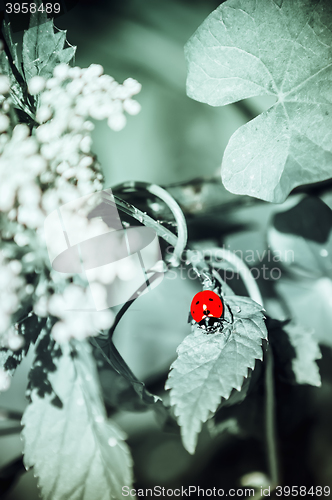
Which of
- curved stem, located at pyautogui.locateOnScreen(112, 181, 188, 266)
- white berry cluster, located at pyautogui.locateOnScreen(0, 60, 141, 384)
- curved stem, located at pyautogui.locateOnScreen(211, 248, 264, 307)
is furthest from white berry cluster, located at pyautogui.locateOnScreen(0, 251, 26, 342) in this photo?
curved stem, located at pyautogui.locateOnScreen(211, 248, 264, 307)

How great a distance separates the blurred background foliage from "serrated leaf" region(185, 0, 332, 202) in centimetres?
4

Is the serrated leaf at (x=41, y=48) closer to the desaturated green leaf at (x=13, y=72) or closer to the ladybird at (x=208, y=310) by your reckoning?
the desaturated green leaf at (x=13, y=72)

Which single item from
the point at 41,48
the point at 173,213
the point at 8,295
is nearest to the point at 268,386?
the point at 173,213

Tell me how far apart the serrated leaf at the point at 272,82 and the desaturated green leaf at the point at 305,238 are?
5 centimetres

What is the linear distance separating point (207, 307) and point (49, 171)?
0.25m

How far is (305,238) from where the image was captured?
1.29 ft

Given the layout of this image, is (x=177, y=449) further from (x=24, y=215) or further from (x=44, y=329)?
(x=24, y=215)

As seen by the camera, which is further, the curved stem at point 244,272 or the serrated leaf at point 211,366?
the curved stem at point 244,272

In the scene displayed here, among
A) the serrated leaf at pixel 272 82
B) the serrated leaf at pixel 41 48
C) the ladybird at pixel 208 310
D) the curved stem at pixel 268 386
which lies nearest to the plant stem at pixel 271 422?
the curved stem at pixel 268 386

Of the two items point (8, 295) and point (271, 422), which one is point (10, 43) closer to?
point (8, 295)

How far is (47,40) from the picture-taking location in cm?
35

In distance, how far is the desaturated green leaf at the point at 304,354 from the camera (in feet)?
1.13

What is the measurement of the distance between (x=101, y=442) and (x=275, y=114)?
1.39 ft

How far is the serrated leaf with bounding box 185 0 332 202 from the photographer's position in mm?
318
